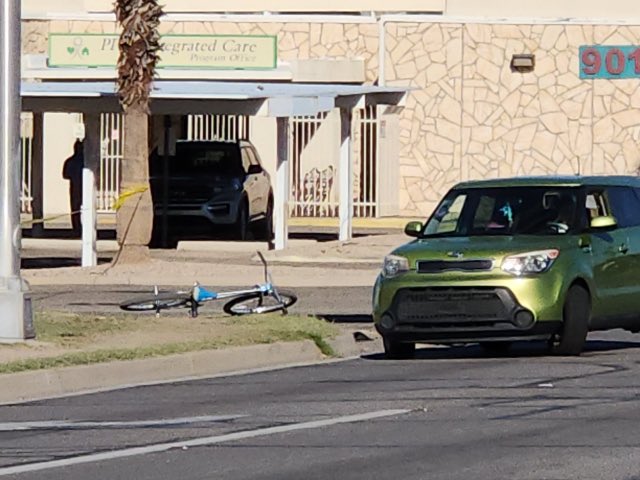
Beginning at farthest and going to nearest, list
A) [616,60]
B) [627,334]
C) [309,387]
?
[616,60] < [627,334] < [309,387]

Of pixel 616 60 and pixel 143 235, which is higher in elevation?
pixel 616 60

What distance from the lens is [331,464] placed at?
10.2 meters

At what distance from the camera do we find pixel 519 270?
15.5 metres

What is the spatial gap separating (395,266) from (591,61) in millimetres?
24011

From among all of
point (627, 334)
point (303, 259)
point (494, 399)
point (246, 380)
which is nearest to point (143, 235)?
point (303, 259)

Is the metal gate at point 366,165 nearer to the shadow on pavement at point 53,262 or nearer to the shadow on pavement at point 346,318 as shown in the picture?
the shadow on pavement at point 53,262

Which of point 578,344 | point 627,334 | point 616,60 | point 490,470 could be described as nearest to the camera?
point 490,470

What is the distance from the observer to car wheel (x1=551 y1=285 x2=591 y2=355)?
51.1 feet

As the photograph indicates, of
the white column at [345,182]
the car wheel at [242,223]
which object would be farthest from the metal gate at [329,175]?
the white column at [345,182]

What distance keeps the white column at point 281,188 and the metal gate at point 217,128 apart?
9.35 meters

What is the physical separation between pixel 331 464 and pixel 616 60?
2996 centimetres

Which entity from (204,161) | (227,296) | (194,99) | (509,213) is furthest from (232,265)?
(509,213)

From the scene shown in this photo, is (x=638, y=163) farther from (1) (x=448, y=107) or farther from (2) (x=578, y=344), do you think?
(2) (x=578, y=344)

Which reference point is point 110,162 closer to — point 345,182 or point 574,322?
point 345,182
